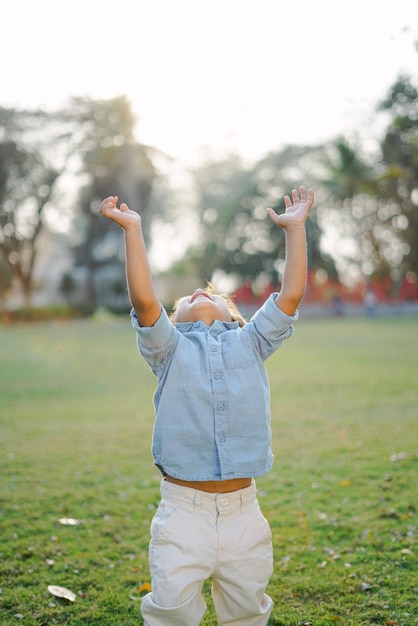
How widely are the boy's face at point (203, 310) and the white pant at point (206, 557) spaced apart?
61 cm

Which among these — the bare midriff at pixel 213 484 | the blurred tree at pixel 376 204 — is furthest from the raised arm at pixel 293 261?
the blurred tree at pixel 376 204

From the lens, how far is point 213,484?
2.32m

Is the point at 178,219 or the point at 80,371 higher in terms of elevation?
→ the point at 178,219

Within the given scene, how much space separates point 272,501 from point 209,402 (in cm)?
260

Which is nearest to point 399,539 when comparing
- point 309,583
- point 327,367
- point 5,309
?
point 309,583

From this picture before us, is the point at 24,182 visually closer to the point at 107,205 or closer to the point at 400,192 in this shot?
the point at 400,192

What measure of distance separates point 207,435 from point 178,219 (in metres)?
42.7

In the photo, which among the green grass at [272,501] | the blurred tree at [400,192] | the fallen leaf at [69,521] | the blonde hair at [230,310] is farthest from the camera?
the blurred tree at [400,192]

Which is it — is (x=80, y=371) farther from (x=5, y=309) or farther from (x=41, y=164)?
(x=41, y=164)

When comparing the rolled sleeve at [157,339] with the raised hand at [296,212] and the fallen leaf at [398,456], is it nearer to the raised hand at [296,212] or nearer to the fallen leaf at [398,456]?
the raised hand at [296,212]

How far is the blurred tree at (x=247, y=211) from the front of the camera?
134 feet

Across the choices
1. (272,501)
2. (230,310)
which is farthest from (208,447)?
(272,501)

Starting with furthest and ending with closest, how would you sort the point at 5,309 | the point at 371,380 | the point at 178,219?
the point at 178,219
the point at 5,309
the point at 371,380

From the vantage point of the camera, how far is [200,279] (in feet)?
147
